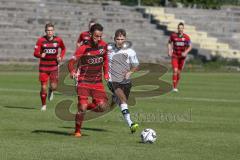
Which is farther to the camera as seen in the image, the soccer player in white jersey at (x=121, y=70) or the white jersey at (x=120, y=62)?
the white jersey at (x=120, y=62)

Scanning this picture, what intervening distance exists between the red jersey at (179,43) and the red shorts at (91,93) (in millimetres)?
14242

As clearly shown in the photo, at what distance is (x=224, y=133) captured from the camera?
15.8 m

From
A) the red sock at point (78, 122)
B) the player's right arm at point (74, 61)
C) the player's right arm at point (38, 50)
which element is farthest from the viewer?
the player's right arm at point (38, 50)

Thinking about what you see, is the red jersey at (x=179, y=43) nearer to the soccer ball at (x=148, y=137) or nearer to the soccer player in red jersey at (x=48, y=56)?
the soccer player in red jersey at (x=48, y=56)

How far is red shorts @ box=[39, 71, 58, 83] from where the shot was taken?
21688mm

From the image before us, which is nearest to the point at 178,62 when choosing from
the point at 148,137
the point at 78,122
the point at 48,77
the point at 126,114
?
the point at 48,77

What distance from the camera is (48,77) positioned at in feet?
71.9

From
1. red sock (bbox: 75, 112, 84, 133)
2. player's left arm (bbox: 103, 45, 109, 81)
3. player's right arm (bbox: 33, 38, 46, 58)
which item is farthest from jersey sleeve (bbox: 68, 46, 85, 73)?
player's right arm (bbox: 33, 38, 46, 58)

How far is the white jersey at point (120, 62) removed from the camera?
16.1 metres

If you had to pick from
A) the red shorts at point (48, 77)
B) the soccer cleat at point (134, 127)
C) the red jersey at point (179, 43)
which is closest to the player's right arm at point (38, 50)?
the red shorts at point (48, 77)

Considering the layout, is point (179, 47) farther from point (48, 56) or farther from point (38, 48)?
point (38, 48)

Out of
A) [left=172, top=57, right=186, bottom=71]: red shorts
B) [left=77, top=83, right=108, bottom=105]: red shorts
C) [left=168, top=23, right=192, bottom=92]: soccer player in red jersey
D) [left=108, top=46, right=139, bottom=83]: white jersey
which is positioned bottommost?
[left=172, top=57, right=186, bottom=71]: red shorts

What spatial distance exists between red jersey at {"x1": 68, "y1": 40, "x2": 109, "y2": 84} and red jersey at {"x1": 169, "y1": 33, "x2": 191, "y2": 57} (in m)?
14.4

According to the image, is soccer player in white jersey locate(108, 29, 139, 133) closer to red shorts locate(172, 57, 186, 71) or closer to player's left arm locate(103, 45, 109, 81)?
player's left arm locate(103, 45, 109, 81)
